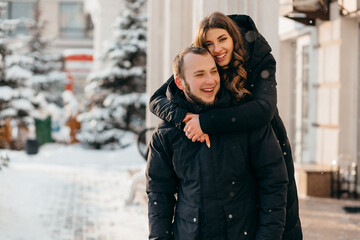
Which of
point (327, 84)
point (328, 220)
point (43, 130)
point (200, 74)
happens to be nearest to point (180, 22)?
point (327, 84)

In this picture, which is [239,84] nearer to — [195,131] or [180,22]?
[195,131]

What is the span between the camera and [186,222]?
2.73 metres

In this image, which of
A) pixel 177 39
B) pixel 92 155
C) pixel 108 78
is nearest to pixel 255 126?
pixel 177 39

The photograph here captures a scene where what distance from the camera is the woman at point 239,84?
262cm

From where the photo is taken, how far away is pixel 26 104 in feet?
69.9

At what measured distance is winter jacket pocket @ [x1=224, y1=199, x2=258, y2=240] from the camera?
2639 mm

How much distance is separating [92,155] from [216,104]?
1603 cm

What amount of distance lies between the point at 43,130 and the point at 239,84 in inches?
895

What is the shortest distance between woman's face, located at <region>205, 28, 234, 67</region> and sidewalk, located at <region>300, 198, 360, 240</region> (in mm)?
4179

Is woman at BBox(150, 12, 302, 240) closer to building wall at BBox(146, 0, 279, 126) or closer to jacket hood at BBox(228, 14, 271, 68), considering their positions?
jacket hood at BBox(228, 14, 271, 68)

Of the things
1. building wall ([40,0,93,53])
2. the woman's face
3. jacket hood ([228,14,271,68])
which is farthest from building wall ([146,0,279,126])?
building wall ([40,0,93,53])

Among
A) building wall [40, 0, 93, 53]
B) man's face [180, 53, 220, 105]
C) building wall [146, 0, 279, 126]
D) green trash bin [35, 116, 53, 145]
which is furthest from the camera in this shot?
building wall [40, 0, 93, 53]

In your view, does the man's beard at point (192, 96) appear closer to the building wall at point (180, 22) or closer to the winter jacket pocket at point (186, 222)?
the winter jacket pocket at point (186, 222)

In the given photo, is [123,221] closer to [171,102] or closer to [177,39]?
[177,39]
